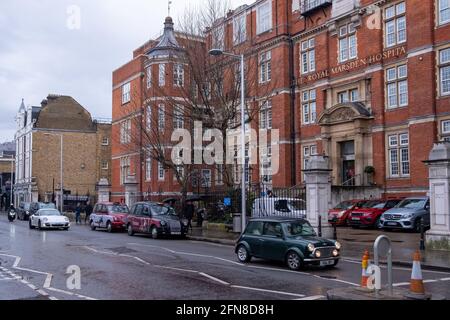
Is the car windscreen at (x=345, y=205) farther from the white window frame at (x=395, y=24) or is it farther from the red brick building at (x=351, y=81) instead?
the white window frame at (x=395, y=24)

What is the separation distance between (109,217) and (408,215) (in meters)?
17.0

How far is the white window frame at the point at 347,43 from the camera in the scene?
122 feet

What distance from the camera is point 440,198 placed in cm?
1839

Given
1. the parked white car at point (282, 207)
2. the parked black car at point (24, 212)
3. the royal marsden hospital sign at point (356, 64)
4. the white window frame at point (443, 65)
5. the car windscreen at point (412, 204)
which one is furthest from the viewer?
the parked black car at point (24, 212)


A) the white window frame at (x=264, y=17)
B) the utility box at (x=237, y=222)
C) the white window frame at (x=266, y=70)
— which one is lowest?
the utility box at (x=237, y=222)

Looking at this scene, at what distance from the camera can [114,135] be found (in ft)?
193

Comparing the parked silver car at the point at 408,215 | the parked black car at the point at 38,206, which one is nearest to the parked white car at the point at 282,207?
the parked silver car at the point at 408,215

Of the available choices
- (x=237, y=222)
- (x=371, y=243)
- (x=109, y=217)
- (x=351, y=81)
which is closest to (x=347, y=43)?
(x=351, y=81)

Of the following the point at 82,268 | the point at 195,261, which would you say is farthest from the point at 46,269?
the point at 195,261

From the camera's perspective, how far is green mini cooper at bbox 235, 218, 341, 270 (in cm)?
1433

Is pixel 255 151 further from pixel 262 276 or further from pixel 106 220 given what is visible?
pixel 262 276

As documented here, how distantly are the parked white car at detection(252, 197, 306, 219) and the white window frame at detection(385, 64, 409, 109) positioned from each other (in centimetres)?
1197
